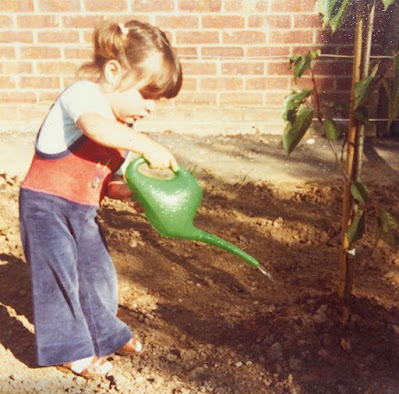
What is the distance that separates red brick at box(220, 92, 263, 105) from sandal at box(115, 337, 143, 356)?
2.32 meters

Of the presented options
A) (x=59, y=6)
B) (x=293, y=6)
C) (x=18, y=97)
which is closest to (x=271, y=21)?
(x=293, y=6)

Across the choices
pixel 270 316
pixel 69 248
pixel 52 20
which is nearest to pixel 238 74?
pixel 52 20

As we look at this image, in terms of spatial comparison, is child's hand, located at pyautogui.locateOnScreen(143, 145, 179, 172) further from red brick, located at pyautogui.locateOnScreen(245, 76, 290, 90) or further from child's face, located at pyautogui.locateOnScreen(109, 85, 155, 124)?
red brick, located at pyautogui.locateOnScreen(245, 76, 290, 90)

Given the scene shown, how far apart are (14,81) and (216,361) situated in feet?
9.04

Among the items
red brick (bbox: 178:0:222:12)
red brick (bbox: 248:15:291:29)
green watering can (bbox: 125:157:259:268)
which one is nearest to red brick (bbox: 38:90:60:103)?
red brick (bbox: 178:0:222:12)

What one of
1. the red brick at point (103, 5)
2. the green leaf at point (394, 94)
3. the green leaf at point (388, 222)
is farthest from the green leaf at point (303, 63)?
the red brick at point (103, 5)

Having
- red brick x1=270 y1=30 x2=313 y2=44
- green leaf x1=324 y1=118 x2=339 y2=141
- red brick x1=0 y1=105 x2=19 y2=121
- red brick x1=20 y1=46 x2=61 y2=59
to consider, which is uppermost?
red brick x1=270 y1=30 x2=313 y2=44

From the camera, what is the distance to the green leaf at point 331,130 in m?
1.88

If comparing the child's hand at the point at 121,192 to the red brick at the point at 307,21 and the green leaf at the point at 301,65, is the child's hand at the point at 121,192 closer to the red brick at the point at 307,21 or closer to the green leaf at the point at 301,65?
the green leaf at the point at 301,65

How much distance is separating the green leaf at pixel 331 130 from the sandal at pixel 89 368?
1.08m

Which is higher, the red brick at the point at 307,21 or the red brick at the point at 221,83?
the red brick at the point at 307,21

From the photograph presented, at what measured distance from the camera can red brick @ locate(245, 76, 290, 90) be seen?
423cm

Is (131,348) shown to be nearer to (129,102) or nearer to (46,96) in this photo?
(129,102)

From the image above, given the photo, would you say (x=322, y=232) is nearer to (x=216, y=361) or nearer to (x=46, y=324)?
(x=216, y=361)
